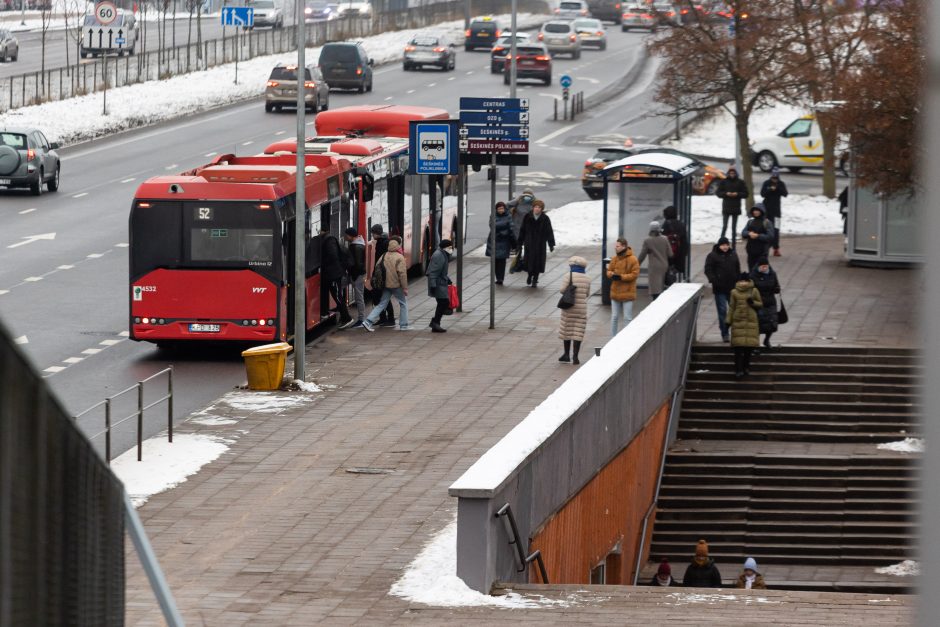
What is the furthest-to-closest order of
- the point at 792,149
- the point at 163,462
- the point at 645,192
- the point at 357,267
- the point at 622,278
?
the point at 792,149 → the point at 645,192 → the point at 357,267 → the point at 622,278 → the point at 163,462

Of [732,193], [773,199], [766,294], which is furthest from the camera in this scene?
[773,199]

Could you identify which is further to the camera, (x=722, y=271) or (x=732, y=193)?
(x=732, y=193)

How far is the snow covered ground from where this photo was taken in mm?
51375

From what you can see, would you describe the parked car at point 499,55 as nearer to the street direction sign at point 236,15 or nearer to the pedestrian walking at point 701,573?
the street direction sign at point 236,15

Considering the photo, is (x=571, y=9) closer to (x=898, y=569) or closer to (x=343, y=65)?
(x=343, y=65)

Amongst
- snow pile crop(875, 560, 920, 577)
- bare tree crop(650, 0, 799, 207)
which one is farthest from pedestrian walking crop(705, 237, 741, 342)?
bare tree crop(650, 0, 799, 207)

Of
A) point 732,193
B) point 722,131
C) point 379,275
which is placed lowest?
point 379,275

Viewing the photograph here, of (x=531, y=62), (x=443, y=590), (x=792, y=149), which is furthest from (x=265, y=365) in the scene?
(x=531, y=62)

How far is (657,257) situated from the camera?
26141 millimetres

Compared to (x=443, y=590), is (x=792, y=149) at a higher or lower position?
higher

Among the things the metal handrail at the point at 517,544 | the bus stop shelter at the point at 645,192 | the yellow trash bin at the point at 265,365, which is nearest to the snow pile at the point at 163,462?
the yellow trash bin at the point at 265,365

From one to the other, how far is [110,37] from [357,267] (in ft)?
94.1

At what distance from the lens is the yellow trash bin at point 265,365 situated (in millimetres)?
21078

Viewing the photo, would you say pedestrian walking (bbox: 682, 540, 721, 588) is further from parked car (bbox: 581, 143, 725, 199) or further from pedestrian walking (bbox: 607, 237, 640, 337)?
parked car (bbox: 581, 143, 725, 199)
